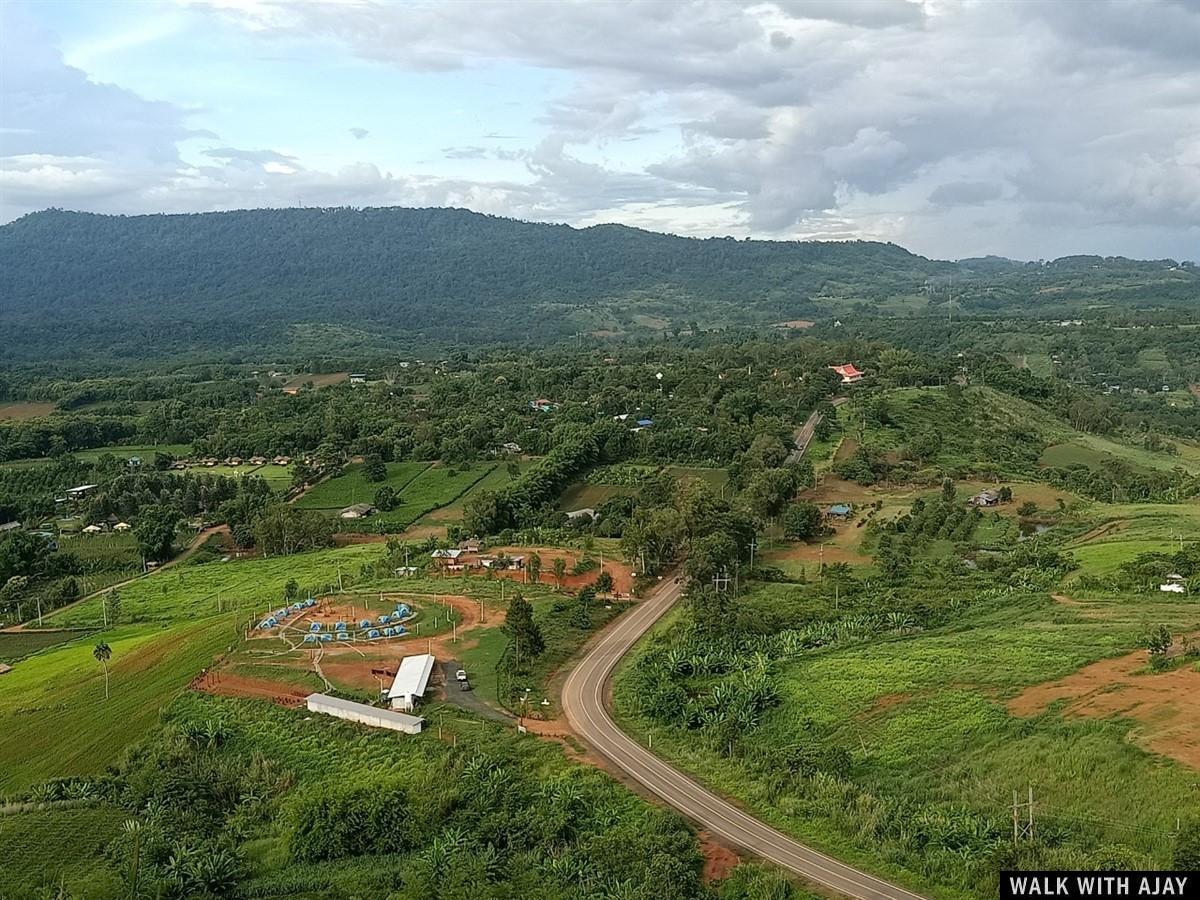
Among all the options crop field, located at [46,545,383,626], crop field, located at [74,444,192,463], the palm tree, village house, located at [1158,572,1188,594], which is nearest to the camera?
the palm tree

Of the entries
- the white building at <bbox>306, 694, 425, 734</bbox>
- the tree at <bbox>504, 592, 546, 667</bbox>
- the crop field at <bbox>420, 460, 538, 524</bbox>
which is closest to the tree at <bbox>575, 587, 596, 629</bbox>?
the tree at <bbox>504, 592, 546, 667</bbox>

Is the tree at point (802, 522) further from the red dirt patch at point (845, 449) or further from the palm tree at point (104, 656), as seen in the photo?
the palm tree at point (104, 656)

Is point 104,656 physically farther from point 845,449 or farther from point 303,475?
point 845,449

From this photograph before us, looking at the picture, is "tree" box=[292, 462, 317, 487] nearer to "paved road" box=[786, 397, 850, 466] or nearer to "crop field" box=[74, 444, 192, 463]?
"crop field" box=[74, 444, 192, 463]

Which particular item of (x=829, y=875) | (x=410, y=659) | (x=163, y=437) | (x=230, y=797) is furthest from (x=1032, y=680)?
(x=163, y=437)

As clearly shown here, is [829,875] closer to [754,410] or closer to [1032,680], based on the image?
[1032,680]

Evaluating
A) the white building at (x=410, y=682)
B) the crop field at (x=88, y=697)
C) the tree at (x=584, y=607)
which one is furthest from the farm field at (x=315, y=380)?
the white building at (x=410, y=682)

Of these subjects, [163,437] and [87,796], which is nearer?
[87,796]
